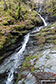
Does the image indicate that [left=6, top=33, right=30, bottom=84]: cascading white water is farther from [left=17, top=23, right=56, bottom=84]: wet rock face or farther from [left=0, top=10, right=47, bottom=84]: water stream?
[left=17, top=23, right=56, bottom=84]: wet rock face

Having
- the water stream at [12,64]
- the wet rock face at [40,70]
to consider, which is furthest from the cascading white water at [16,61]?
the wet rock face at [40,70]

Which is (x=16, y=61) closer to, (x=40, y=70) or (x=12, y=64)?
(x=12, y=64)

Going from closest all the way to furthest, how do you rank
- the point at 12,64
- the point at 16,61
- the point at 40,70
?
the point at 40,70 → the point at 12,64 → the point at 16,61

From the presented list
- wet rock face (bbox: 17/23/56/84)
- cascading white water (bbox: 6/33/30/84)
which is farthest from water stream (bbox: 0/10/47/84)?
wet rock face (bbox: 17/23/56/84)

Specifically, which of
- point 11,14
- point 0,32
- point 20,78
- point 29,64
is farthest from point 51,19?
point 20,78

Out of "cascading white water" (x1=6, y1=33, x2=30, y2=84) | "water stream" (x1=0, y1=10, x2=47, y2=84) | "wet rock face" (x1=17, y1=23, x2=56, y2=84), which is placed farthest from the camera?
"water stream" (x1=0, y1=10, x2=47, y2=84)

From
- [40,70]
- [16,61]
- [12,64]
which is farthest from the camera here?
[16,61]

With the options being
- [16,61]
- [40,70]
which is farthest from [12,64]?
[40,70]

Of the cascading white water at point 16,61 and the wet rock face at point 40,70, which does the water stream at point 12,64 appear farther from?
the wet rock face at point 40,70

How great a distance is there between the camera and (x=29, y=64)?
30.2 ft

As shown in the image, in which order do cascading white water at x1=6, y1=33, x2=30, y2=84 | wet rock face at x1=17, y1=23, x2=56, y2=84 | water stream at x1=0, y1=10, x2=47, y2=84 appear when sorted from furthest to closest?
water stream at x1=0, y1=10, x2=47, y2=84 < cascading white water at x1=6, y1=33, x2=30, y2=84 < wet rock face at x1=17, y1=23, x2=56, y2=84

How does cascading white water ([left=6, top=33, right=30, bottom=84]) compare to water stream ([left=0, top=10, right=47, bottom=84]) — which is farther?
water stream ([left=0, top=10, right=47, bottom=84])

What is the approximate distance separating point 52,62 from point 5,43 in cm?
526

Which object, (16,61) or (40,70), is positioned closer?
(40,70)
